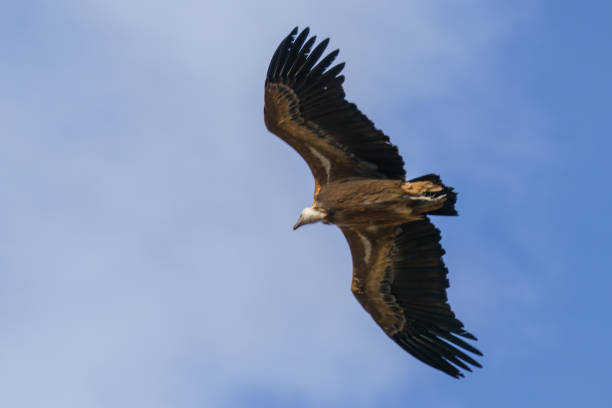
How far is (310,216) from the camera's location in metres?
16.8

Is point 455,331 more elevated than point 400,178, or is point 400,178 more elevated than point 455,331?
point 400,178

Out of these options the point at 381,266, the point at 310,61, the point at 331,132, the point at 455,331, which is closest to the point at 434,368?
the point at 455,331

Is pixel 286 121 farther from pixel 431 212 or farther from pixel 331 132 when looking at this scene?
pixel 431 212

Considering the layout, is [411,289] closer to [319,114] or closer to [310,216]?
[310,216]

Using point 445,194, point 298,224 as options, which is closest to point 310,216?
point 298,224

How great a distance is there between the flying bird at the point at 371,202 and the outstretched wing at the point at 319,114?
0.02 m

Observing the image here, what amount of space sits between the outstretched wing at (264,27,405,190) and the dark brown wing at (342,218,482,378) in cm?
134

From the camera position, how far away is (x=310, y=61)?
1622cm

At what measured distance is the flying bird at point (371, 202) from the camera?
52.9 feet

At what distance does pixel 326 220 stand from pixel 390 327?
2489 mm

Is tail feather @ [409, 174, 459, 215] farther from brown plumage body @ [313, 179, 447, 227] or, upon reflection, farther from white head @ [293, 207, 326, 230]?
white head @ [293, 207, 326, 230]

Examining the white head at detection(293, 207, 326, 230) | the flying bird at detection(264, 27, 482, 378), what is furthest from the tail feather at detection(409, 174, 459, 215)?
the white head at detection(293, 207, 326, 230)

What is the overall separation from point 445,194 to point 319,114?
2.57 m

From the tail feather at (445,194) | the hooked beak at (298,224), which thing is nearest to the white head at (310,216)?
the hooked beak at (298,224)
